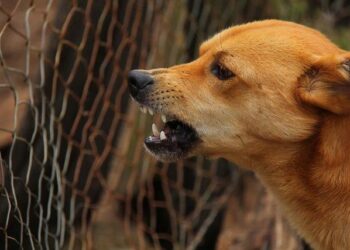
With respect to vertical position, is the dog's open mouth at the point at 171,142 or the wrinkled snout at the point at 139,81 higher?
the wrinkled snout at the point at 139,81

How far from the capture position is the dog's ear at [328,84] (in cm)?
340

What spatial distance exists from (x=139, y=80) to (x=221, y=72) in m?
0.38

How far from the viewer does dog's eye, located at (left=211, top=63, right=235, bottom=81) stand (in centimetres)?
360

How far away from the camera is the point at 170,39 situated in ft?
18.5

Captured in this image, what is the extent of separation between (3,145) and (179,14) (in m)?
1.58

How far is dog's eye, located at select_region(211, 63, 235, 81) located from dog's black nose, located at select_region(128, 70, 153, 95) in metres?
0.30

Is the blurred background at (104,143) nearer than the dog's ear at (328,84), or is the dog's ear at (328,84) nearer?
the dog's ear at (328,84)

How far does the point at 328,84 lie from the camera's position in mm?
3467

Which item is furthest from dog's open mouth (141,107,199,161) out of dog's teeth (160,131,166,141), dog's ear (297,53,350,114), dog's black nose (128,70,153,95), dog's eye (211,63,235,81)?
dog's ear (297,53,350,114)

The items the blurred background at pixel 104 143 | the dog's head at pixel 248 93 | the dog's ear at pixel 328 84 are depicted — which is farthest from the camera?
the blurred background at pixel 104 143

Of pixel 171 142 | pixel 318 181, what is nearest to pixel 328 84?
pixel 318 181

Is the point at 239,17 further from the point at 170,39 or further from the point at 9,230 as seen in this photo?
the point at 9,230

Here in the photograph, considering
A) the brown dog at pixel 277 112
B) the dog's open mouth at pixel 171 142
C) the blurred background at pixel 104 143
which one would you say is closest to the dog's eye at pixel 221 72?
the brown dog at pixel 277 112

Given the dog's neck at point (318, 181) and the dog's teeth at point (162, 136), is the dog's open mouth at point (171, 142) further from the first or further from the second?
the dog's neck at point (318, 181)
